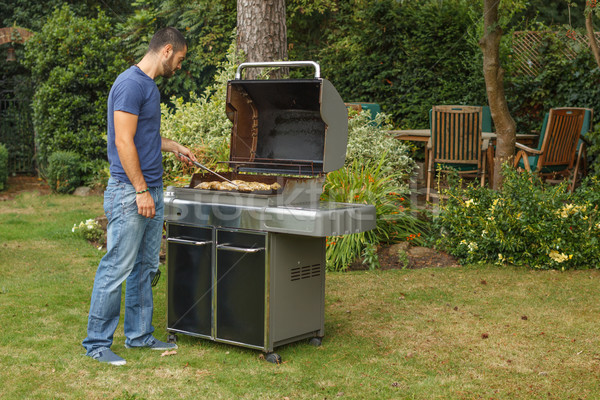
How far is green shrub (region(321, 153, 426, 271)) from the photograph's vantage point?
645 centimetres

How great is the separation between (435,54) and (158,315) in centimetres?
917

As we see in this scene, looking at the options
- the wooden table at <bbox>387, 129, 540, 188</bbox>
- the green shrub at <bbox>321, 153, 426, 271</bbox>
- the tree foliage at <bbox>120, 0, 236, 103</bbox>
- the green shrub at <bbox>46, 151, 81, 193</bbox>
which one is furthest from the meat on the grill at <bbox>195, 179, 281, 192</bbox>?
the tree foliage at <bbox>120, 0, 236, 103</bbox>

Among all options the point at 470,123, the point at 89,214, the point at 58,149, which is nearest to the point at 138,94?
the point at 470,123

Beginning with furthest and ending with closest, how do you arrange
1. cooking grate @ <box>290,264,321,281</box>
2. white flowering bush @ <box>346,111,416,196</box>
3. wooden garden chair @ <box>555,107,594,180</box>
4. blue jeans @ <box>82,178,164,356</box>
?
wooden garden chair @ <box>555,107,594,180</box>, white flowering bush @ <box>346,111,416,196</box>, cooking grate @ <box>290,264,321,281</box>, blue jeans @ <box>82,178,164,356</box>

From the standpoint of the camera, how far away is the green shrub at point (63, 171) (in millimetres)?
11375

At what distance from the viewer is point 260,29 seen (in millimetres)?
7309

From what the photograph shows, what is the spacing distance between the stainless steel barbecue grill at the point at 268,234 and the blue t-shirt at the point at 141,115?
0.38 m

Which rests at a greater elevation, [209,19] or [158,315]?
[209,19]

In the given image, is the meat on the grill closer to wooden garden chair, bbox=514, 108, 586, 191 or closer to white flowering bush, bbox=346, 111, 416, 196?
white flowering bush, bbox=346, 111, 416, 196

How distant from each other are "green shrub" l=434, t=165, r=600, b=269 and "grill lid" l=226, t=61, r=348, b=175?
263 cm

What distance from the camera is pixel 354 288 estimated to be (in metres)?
5.75

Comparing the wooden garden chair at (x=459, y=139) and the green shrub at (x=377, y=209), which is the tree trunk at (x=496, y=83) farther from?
the green shrub at (x=377, y=209)

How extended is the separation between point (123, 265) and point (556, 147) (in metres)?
6.32

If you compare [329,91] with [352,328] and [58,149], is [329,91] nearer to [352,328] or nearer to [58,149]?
[352,328]
